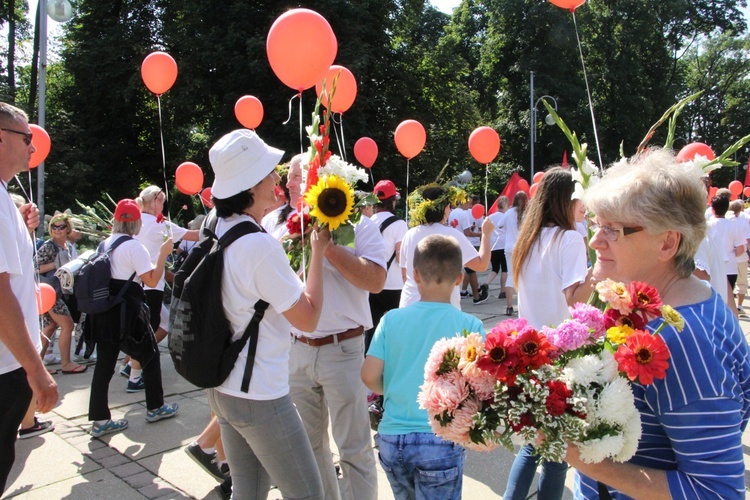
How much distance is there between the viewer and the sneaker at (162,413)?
481cm

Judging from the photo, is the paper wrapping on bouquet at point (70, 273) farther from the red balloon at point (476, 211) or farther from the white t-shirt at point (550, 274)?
the red balloon at point (476, 211)

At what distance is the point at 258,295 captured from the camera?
2281mm

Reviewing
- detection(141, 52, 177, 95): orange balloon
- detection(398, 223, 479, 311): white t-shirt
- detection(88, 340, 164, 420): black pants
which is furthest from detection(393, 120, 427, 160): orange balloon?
detection(88, 340, 164, 420): black pants

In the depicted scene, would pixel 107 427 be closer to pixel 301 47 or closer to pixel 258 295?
pixel 258 295

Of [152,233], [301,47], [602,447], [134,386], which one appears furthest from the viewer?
[152,233]

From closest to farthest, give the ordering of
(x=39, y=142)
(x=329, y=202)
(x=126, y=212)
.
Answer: (x=329, y=202) → (x=126, y=212) → (x=39, y=142)

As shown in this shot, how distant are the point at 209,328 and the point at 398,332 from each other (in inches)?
32.2

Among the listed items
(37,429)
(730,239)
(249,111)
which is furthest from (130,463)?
(730,239)

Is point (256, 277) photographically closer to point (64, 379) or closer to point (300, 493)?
point (300, 493)

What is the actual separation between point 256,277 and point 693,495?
1.60m

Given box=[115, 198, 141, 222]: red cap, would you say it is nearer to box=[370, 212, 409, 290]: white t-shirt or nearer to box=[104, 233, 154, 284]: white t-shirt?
box=[104, 233, 154, 284]: white t-shirt

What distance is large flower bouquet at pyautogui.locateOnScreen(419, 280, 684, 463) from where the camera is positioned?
1.24 m

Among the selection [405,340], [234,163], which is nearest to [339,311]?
[405,340]

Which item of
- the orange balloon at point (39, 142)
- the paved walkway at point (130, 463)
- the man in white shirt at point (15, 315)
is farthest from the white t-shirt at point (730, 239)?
the orange balloon at point (39, 142)
